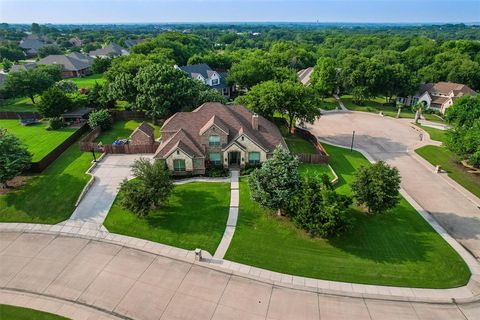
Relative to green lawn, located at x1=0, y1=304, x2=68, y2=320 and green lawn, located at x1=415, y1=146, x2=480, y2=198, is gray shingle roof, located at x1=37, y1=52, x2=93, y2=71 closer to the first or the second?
green lawn, located at x1=0, y1=304, x2=68, y2=320

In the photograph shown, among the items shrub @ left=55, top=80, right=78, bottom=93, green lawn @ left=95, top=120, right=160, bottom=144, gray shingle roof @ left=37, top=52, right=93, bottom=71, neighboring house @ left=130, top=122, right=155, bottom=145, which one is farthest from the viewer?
gray shingle roof @ left=37, top=52, right=93, bottom=71

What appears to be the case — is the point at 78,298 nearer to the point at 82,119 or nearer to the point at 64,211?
the point at 64,211

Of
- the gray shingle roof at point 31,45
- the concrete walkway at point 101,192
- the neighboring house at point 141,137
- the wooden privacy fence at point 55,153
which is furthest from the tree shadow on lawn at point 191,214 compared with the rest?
the gray shingle roof at point 31,45

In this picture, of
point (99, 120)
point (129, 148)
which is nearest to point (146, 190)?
point (129, 148)

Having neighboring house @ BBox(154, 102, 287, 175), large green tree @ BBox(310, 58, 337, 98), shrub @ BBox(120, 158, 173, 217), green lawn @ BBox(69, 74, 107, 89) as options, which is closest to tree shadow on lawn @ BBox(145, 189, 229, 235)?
shrub @ BBox(120, 158, 173, 217)

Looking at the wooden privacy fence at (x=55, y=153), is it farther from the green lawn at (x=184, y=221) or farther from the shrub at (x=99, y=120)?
the green lawn at (x=184, y=221)

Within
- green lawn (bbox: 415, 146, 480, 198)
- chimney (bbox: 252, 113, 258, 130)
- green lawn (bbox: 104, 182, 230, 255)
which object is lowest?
green lawn (bbox: 415, 146, 480, 198)

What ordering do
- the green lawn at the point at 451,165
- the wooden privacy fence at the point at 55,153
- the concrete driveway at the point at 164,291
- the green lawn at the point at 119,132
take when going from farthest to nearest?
1. the green lawn at the point at 119,132
2. the green lawn at the point at 451,165
3. the wooden privacy fence at the point at 55,153
4. the concrete driveway at the point at 164,291
